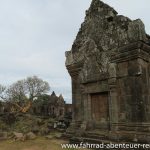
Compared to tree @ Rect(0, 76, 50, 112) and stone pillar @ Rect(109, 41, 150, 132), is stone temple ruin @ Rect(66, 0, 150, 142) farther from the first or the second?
tree @ Rect(0, 76, 50, 112)

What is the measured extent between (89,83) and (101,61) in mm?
1243

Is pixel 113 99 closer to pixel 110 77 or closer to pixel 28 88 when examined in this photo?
pixel 110 77

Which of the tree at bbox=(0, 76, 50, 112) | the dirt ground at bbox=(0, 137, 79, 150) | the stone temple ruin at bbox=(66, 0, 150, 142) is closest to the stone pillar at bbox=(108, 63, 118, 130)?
the stone temple ruin at bbox=(66, 0, 150, 142)

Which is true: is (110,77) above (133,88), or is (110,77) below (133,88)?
above

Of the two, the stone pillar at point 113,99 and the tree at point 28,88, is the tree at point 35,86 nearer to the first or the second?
the tree at point 28,88

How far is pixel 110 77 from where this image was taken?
8.61 meters

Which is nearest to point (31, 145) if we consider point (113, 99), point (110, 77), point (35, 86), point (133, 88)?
point (113, 99)

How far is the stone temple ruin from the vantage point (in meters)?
7.73

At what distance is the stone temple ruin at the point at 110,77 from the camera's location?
773 centimetres

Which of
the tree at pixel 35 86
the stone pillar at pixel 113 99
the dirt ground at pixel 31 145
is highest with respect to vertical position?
the tree at pixel 35 86

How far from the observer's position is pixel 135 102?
305 inches

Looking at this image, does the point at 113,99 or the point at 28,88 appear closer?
the point at 113,99

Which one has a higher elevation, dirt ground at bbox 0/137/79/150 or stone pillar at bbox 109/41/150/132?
stone pillar at bbox 109/41/150/132

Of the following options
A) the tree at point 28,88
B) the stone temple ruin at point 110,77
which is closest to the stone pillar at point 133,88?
the stone temple ruin at point 110,77
